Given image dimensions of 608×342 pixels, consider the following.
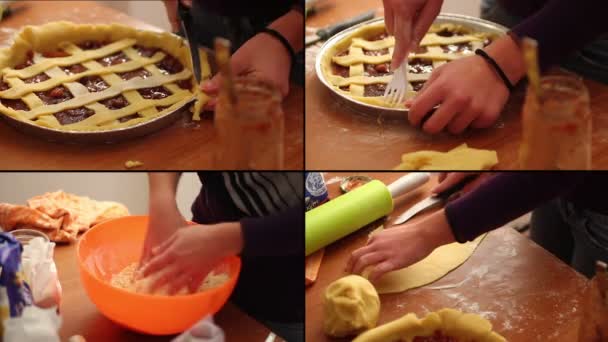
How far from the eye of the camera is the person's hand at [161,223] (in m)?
0.76

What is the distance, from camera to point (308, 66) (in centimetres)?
101

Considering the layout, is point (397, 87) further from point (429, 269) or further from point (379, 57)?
point (429, 269)

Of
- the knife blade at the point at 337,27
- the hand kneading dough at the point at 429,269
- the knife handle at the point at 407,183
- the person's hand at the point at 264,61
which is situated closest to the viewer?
the person's hand at the point at 264,61

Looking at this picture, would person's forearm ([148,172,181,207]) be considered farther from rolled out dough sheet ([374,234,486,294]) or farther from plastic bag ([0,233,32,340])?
rolled out dough sheet ([374,234,486,294])

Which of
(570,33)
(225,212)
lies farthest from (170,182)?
(570,33)

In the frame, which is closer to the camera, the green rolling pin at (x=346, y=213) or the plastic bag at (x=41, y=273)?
the plastic bag at (x=41, y=273)

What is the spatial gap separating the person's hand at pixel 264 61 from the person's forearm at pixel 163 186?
0.11m

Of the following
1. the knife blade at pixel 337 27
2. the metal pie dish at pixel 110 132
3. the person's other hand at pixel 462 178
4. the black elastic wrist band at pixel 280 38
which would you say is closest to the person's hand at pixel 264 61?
the black elastic wrist band at pixel 280 38

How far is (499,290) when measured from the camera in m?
0.99

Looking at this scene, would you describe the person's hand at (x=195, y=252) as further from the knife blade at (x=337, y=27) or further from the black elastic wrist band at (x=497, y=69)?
the knife blade at (x=337, y=27)

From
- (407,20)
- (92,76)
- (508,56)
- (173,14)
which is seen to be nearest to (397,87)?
(407,20)

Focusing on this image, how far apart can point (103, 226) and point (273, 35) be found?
0.32m

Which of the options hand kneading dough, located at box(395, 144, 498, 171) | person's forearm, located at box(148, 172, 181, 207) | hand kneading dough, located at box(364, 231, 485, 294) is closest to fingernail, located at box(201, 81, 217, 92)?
person's forearm, located at box(148, 172, 181, 207)

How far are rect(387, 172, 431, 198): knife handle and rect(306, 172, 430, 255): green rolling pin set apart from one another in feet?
0.07
